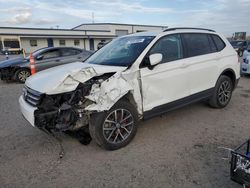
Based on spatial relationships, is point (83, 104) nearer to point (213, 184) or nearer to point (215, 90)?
point (213, 184)

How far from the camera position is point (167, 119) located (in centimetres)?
480

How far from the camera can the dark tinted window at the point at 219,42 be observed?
16.8 feet

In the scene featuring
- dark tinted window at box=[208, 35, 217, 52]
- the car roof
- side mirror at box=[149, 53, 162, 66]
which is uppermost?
the car roof

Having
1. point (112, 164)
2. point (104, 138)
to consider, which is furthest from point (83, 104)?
point (112, 164)

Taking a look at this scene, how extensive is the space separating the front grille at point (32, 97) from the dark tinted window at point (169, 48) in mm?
1945

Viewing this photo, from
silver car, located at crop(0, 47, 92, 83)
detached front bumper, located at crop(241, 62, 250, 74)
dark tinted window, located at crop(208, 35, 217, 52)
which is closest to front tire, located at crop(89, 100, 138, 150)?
dark tinted window, located at crop(208, 35, 217, 52)

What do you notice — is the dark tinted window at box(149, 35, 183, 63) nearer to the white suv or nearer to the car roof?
the white suv

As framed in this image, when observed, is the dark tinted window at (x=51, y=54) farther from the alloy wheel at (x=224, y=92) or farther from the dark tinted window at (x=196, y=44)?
the alloy wheel at (x=224, y=92)

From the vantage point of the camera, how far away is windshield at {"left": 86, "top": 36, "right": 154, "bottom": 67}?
3855 mm

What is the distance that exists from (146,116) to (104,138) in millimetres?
862

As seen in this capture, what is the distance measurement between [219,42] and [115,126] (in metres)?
3.33

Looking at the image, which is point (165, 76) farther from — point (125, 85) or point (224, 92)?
point (224, 92)

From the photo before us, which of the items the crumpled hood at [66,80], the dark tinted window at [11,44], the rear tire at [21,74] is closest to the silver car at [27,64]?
the rear tire at [21,74]

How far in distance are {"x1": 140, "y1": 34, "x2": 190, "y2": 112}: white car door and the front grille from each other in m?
1.61
